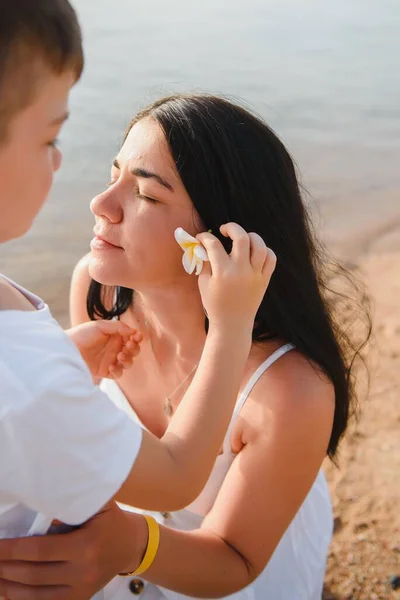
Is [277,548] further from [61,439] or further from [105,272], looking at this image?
[61,439]

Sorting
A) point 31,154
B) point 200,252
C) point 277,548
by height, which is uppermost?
point 31,154

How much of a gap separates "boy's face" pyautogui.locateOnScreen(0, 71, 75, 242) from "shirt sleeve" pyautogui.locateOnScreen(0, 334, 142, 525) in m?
0.31

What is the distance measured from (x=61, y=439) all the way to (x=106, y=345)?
1.10 meters

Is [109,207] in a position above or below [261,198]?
below

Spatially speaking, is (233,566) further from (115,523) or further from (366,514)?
(366,514)

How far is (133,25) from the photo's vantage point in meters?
12.6

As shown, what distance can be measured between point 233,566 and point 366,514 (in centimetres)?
139

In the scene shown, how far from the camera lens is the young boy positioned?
153 cm

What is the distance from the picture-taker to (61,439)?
63.7 inches

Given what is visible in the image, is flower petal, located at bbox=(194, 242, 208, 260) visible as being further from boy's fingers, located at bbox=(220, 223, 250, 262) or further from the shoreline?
the shoreline

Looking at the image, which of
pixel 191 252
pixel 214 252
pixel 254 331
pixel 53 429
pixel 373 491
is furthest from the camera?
pixel 373 491

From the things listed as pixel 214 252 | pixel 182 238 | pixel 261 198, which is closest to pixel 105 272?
pixel 182 238

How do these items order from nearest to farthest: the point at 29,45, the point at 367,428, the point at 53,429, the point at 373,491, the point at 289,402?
the point at 29,45 → the point at 53,429 → the point at 289,402 → the point at 373,491 → the point at 367,428

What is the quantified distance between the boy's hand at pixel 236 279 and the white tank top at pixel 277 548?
1.70ft
